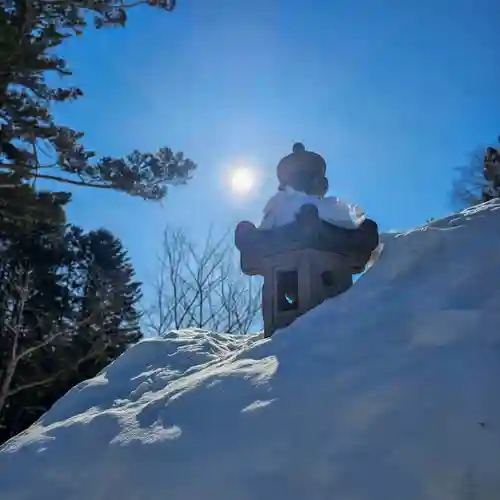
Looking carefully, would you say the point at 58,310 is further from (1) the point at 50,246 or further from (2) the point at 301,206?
(2) the point at 301,206

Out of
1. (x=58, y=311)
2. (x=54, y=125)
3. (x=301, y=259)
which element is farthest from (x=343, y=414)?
(x=58, y=311)

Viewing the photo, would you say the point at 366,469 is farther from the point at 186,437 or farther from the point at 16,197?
the point at 16,197

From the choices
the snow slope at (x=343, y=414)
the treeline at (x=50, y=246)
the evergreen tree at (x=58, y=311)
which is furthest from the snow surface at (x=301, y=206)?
the evergreen tree at (x=58, y=311)

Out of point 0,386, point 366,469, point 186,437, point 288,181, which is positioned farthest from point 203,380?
point 0,386

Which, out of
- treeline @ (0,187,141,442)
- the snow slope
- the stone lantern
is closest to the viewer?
the snow slope

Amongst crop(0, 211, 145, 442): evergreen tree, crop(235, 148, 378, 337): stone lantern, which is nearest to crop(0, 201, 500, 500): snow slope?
crop(235, 148, 378, 337): stone lantern

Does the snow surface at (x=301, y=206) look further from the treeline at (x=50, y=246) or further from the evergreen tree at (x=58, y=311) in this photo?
the evergreen tree at (x=58, y=311)

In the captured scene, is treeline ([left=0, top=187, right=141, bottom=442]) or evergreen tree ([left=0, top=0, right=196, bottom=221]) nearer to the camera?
evergreen tree ([left=0, top=0, right=196, bottom=221])

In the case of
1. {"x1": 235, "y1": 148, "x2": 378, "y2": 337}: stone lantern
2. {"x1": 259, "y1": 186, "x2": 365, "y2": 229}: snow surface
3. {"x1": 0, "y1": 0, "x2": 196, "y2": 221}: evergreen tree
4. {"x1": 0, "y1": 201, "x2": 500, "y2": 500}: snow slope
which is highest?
{"x1": 0, "y1": 0, "x2": 196, "y2": 221}: evergreen tree

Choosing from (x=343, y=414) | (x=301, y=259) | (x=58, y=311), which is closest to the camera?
(x=343, y=414)

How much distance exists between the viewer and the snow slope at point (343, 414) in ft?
5.73

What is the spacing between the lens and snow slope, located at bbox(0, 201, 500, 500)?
175 centimetres

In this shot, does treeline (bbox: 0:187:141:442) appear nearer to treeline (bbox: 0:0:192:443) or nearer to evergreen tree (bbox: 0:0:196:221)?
treeline (bbox: 0:0:192:443)

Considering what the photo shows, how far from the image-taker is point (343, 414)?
1978 mm
